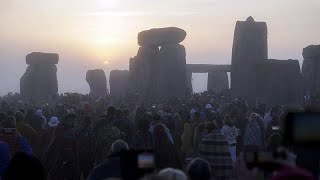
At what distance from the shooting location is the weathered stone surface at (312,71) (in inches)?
1340

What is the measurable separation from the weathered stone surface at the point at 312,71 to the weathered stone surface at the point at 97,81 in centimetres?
1863

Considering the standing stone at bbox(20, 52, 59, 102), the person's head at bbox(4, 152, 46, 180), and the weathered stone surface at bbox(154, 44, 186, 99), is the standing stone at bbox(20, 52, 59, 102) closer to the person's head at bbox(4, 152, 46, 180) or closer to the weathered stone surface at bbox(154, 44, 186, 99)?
the weathered stone surface at bbox(154, 44, 186, 99)

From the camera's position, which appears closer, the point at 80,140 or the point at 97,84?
the point at 80,140

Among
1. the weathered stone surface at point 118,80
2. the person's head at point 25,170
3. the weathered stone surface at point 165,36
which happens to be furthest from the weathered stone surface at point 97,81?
the person's head at point 25,170

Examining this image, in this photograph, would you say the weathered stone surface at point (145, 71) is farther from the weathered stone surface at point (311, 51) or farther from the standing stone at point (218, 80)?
the standing stone at point (218, 80)

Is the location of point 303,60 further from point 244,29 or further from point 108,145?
point 108,145

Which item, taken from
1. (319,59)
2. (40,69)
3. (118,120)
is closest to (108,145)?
(118,120)

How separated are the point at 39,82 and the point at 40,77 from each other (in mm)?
677

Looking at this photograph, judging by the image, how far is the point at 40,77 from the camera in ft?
145

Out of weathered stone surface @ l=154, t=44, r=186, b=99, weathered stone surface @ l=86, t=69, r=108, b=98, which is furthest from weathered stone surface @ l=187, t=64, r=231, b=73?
weathered stone surface @ l=154, t=44, r=186, b=99

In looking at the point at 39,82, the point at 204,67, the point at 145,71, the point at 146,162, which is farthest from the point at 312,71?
the point at 146,162

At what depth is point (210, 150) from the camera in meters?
10.7

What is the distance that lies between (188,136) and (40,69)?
104ft

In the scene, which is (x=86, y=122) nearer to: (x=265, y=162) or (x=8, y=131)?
(x=8, y=131)
